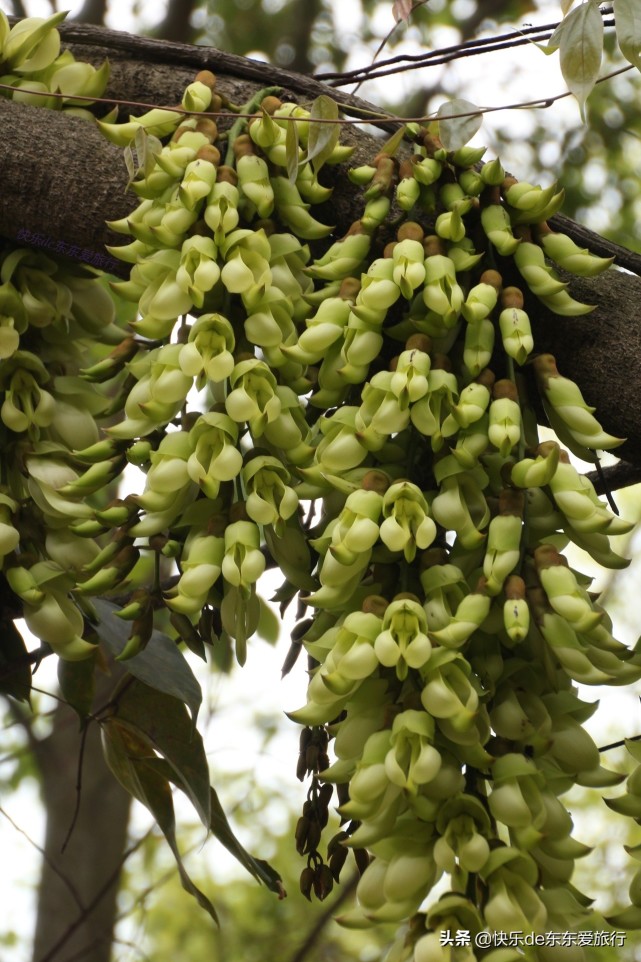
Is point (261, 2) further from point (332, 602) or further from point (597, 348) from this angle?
point (332, 602)

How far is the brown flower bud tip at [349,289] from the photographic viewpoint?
2.48 ft

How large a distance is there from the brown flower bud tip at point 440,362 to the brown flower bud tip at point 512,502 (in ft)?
0.32

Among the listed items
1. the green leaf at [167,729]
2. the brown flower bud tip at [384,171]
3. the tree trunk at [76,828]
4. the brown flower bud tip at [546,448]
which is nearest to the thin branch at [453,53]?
the brown flower bud tip at [384,171]

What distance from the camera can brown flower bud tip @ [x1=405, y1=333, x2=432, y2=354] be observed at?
724mm

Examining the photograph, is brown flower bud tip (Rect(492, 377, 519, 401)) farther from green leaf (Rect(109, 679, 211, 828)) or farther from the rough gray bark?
green leaf (Rect(109, 679, 211, 828))

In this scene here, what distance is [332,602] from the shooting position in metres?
0.67

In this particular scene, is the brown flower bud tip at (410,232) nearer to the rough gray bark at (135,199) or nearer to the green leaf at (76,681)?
the rough gray bark at (135,199)

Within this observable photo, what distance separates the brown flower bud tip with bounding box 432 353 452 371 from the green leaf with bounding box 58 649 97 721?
1.51ft

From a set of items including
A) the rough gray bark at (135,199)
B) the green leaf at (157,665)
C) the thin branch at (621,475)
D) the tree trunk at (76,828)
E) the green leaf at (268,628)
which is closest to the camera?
the rough gray bark at (135,199)

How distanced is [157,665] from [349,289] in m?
0.41

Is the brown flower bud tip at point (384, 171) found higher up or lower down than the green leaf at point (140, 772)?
higher up

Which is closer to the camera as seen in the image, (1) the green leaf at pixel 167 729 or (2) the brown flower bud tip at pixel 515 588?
(2) the brown flower bud tip at pixel 515 588

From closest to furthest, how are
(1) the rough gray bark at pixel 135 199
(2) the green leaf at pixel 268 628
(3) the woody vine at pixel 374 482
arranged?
(3) the woody vine at pixel 374 482 < (1) the rough gray bark at pixel 135 199 < (2) the green leaf at pixel 268 628

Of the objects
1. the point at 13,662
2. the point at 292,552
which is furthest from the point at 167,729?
the point at 292,552
